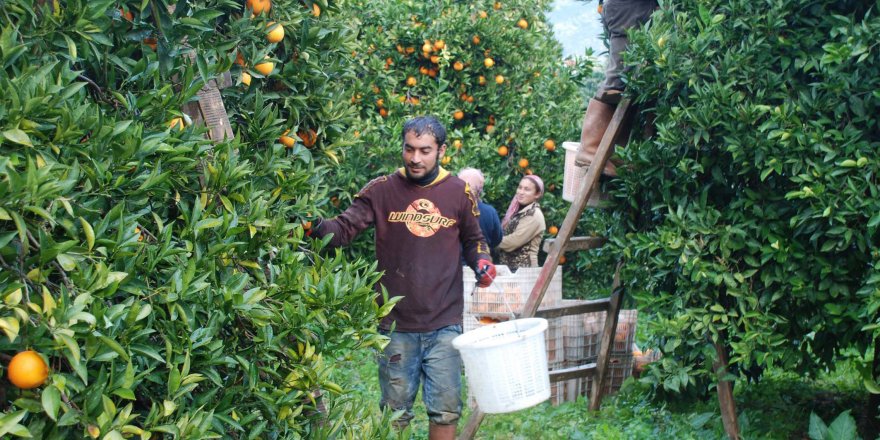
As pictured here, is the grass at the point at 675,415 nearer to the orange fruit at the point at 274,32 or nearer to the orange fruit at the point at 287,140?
the orange fruit at the point at 287,140

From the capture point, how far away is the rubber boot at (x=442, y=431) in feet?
14.9

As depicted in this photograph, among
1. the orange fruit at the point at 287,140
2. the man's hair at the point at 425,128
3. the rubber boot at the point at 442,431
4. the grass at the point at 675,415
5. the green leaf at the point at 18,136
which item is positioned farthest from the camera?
the grass at the point at 675,415

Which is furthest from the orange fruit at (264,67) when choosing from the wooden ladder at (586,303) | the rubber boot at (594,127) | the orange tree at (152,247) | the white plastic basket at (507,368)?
the rubber boot at (594,127)

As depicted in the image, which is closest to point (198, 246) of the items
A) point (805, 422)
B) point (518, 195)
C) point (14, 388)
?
point (14, 388)

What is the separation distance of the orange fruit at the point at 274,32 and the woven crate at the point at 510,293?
327 cm

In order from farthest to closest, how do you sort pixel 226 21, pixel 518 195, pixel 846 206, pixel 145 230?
pixel 518 195 < pixel 846 206 < pixel 226 21 < pixel 145 230

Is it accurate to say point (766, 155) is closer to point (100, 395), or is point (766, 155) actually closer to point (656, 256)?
point (656, 256)

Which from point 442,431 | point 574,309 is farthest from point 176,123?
point 574,309

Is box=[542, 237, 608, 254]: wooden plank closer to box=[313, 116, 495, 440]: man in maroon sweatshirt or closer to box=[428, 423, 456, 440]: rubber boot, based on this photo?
box=[313, 116, 495, 440]: man in maroon sweatshirt

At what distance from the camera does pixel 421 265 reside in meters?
4.43

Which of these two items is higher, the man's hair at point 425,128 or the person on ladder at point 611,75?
the person on ladder at point 611,75

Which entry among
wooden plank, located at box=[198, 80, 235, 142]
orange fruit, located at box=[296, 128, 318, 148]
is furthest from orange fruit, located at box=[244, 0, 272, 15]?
orange fruit, located at box=[296, 128, 318, 148]

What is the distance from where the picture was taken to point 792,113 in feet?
14.5

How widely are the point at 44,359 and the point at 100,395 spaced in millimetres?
157
